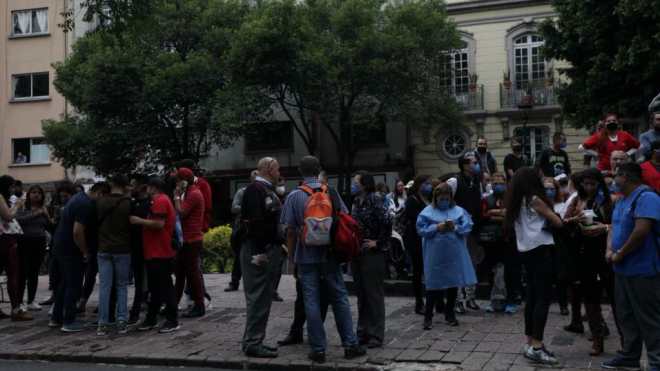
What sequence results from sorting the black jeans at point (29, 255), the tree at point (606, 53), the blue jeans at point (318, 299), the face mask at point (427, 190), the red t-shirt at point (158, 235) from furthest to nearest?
the tree at point (606, 53)
the black jeans at point (29, 255)
the face mask at point (427, 190)
the red t-shirt at point (158, 235)
the blue jeans at point (318, 299)

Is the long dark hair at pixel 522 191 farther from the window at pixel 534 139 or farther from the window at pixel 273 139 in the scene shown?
the window at pixel 273 139

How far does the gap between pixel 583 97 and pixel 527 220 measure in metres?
18.6

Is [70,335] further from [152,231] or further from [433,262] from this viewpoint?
[433,262]

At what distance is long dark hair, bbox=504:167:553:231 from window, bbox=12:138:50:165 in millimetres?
32300

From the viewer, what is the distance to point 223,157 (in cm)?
3550

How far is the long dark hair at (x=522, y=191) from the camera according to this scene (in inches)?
291

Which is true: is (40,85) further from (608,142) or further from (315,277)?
(315,277)

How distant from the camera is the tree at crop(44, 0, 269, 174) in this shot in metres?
28.6

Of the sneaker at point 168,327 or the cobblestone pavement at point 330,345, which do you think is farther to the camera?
the sneaker at point 168,327

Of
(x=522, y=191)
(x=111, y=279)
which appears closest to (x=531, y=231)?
(x=522, y=191)

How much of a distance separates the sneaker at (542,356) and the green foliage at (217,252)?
11.9 m

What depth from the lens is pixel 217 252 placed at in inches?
728

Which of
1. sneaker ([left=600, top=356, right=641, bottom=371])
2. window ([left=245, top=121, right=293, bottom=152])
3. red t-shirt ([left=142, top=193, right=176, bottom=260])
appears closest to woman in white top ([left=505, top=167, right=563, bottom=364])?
sneaker ([left=600, top=356, right=641, bottom=371])

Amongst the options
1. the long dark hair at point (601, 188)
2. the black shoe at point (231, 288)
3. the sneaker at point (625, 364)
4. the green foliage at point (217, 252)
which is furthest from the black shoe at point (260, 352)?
the green foliage at point (217, 252)
